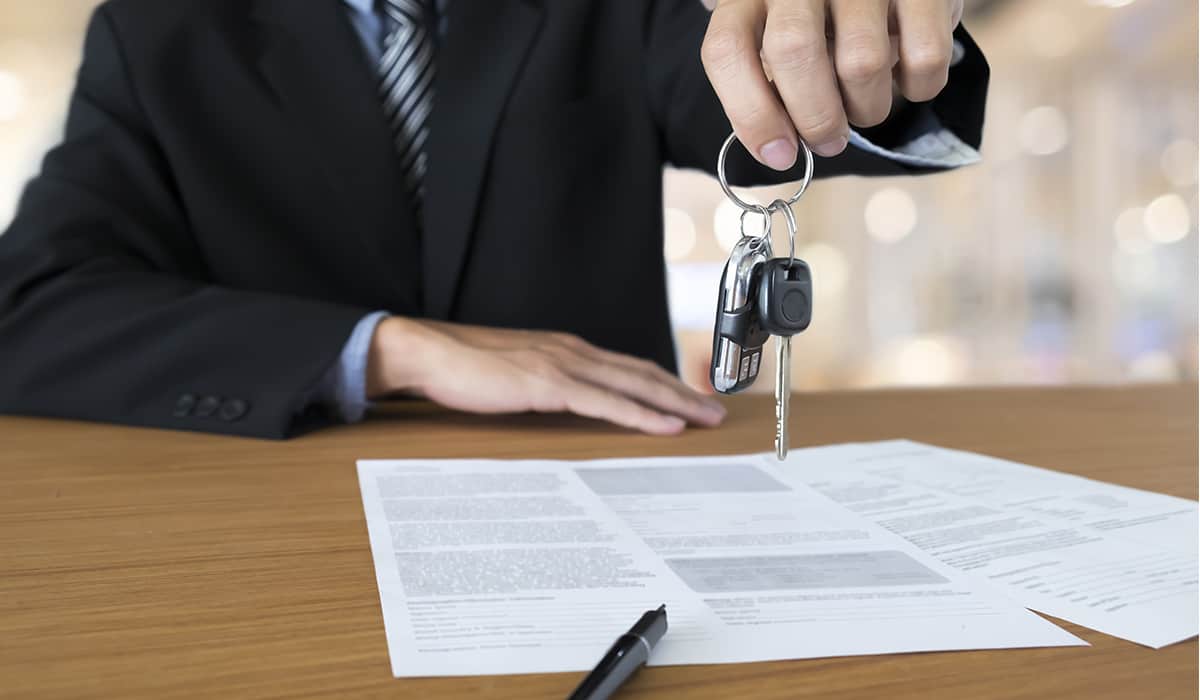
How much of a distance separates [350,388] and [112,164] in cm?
53

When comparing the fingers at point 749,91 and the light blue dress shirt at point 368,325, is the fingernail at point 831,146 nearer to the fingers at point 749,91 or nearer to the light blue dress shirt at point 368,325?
the fingers at point 749,91

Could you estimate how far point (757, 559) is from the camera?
55cm

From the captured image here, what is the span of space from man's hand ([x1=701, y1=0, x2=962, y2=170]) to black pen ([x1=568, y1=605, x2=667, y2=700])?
0.84ft

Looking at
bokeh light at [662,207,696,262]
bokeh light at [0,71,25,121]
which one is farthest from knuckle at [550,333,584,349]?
bokeh light at [662,207,696,262]

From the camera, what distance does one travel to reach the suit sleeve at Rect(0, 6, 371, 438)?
946mm

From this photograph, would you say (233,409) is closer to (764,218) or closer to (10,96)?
(764,218)

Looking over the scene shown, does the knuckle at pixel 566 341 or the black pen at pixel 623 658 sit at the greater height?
the black pen at pixel 623 658

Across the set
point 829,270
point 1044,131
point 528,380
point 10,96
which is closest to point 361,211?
point 528,380

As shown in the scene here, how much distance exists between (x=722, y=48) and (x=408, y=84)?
0.89 m

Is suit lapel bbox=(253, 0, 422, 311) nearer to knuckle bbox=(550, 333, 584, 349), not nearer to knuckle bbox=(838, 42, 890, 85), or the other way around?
knuckle bbox=(550, 333, 584, 349)

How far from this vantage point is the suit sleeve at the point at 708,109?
0.87 m

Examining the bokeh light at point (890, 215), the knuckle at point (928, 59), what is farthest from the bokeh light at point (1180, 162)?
the knuckle at point (928, 59)

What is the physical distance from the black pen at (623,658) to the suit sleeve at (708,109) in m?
0.46

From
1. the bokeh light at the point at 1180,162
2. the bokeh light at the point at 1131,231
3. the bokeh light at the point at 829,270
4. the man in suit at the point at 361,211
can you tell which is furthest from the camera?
the bokeh light at the point at 829,270
